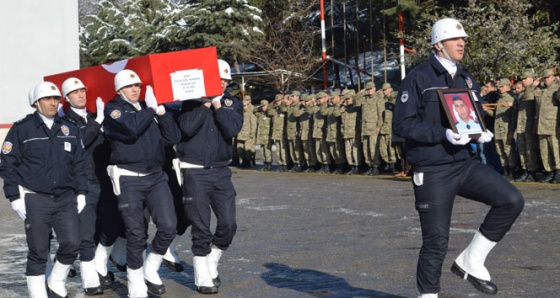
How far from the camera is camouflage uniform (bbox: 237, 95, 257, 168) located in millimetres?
27359

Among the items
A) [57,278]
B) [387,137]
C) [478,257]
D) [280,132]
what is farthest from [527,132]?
[57,278]

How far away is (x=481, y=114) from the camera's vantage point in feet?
25.0

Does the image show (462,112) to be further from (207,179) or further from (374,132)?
(374,132)

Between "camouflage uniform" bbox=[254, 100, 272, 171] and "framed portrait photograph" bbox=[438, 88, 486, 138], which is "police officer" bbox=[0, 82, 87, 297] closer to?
"framed portrait photograph" bbox=[438, 88, 486, 138]

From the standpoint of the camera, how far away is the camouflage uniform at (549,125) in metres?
17.4

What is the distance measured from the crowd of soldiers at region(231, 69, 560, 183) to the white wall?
9.52 meters

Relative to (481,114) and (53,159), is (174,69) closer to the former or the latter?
(53,159)

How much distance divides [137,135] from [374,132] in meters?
13.5

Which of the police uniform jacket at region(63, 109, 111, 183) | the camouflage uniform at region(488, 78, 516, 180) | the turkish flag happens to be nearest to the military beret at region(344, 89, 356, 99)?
the camouflage uniform at region(488, 78, 516, 180)

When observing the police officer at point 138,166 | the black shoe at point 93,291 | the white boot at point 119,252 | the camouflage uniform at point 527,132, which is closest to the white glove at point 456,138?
the police officer at point 138,166

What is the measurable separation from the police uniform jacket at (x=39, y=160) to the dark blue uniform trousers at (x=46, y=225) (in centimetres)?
7

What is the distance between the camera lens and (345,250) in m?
11.3

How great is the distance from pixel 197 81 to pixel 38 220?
1.84 m

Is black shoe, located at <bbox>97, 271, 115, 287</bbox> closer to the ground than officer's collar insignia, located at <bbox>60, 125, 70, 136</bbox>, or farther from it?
closer to the ground
